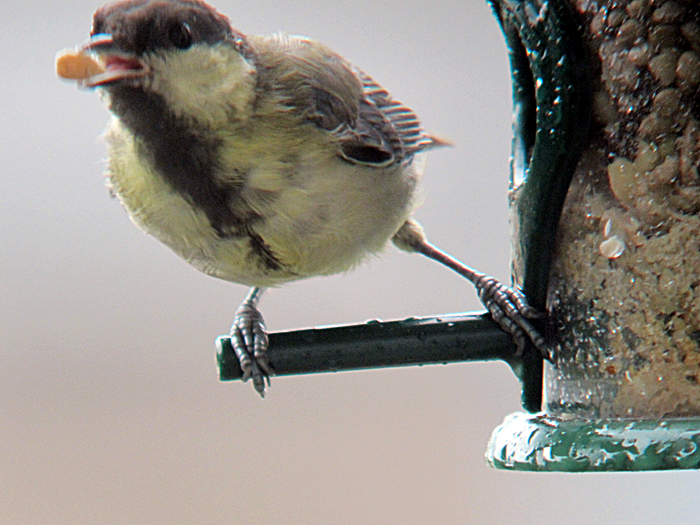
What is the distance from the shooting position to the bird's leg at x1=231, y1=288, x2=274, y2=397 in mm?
1818

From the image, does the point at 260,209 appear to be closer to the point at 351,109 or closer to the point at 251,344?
the point at 251,344

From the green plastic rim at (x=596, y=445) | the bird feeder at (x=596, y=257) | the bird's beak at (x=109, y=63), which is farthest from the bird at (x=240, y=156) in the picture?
the green plastic rim at (x=596, y=445)

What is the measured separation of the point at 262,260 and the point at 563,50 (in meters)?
0.74

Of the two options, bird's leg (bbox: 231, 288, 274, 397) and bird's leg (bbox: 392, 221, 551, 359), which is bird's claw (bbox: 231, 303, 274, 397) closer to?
bird's leg (bbox: 231, 288, 274, 397)

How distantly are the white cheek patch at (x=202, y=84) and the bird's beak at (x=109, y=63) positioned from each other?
34mm

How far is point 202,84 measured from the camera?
5.52ft

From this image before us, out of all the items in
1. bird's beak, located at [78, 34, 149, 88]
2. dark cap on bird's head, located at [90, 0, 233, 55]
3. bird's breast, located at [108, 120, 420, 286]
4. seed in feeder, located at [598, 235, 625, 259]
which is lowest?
→ seed in feeder, located at [598, 235, 625, 259]

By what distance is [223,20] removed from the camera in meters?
1.82

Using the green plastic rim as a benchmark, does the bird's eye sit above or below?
above

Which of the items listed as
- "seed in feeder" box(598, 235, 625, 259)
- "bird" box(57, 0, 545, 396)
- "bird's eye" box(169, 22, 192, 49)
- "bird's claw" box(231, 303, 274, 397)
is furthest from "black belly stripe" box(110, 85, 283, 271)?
"seed in feeder" box(598, 235, 625, 259)

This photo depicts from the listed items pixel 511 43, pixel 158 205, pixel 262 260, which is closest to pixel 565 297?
pixel 511 43

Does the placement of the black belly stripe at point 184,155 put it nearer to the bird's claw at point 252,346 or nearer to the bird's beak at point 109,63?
the bird's beak at point 109,63

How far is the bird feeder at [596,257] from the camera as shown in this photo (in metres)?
1.31

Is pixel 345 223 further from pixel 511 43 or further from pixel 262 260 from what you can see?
pixel 511 43
